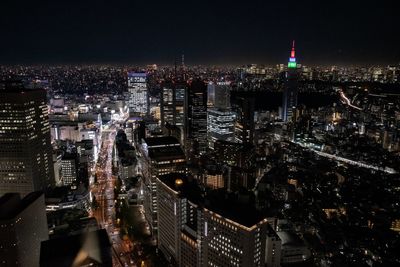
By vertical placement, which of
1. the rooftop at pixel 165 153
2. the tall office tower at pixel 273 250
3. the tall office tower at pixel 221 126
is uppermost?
the rooftop at pixel 165 153

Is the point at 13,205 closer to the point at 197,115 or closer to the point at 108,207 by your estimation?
the point at 108,207

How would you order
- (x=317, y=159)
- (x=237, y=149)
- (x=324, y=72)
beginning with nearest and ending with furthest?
(x=237, y=149), (x=317, y=159), (x=324, y=72)

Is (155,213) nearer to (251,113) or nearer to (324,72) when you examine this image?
(251,113)

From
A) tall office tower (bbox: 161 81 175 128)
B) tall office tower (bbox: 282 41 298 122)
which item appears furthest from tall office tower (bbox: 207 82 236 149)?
tall office tower (bbox: 282 41 298 122)

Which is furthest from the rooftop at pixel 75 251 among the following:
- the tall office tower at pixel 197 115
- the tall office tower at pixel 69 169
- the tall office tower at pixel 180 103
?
the tall office tower at pixel 180 103

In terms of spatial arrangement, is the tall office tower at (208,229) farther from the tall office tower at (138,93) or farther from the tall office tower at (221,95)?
the tall office tower at (138,93)

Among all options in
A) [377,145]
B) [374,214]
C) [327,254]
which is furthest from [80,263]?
[377,145]

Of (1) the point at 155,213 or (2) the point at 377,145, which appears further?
(2) the point at 377,145
